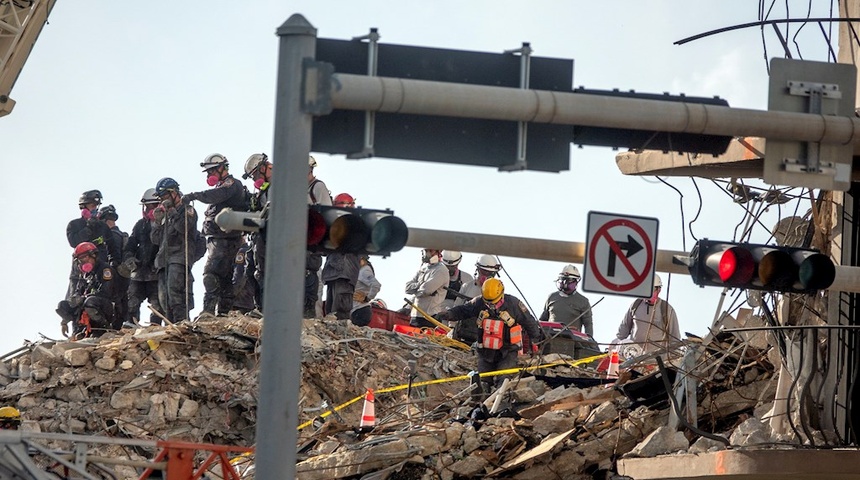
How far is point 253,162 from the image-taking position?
2230cm

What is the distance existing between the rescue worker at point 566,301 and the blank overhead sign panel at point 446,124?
41.7ft

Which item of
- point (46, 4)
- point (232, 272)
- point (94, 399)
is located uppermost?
point (46, 4)

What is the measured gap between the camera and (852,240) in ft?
49.7

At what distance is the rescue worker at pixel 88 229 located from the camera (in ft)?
81.8

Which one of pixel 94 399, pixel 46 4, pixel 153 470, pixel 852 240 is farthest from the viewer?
pixel 46 4

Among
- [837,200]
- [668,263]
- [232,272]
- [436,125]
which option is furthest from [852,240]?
[232,272]

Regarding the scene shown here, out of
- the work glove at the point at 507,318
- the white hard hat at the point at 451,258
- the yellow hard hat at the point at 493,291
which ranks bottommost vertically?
the work glove at the point at 507,318

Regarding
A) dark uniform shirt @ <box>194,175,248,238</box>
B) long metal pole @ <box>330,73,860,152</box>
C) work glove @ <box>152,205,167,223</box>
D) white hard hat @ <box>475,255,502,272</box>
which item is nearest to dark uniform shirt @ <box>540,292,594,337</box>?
white hard hat @ <box>475,255,502,272</box>

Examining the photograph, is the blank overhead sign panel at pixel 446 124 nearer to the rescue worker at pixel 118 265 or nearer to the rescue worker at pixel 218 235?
the rescue worker at pixel 218 235

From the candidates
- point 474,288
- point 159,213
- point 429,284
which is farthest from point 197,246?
point 474,288

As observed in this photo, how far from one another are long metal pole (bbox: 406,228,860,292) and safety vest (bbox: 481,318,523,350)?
8.14 metres

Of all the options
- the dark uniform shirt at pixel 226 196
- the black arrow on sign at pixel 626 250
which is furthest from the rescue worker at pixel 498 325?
the black arrow on sign at pixel 626 250

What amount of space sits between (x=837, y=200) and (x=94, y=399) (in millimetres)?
10993

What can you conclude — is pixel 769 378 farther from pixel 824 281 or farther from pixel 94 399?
pixel 94 399
